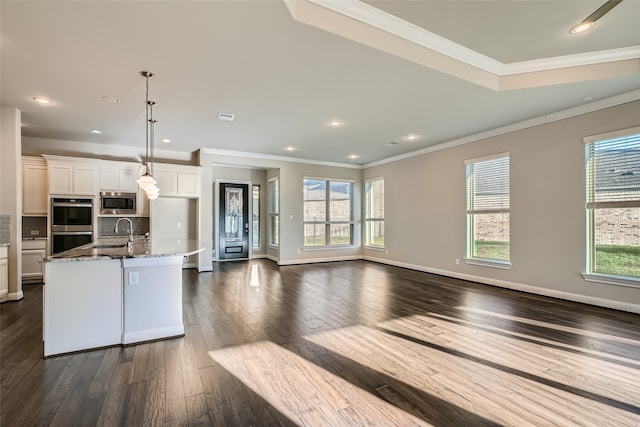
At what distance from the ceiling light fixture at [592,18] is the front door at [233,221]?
23.9ft

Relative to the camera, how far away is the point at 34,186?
548 centimetres

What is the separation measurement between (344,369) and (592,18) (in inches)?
141

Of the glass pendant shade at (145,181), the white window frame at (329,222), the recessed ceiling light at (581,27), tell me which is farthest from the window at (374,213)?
the glass pendant shade at (145,181)

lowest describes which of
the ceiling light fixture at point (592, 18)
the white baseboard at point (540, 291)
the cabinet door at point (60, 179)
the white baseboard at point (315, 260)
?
the white baseboard at point (315, 260)

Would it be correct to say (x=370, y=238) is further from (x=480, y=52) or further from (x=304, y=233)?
(x=480, y=52)

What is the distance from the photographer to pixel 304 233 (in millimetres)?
8078

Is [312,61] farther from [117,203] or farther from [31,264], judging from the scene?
[31,264]

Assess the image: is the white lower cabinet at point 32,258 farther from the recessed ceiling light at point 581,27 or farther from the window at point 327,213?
the recessed ceiling light at point 581,27

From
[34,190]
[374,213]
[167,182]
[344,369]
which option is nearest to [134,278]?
[344,369]

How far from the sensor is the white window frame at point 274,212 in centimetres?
789

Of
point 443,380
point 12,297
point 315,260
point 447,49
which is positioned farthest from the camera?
point 315,260

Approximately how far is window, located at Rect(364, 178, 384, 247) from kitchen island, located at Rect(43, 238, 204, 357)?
19.5 ft

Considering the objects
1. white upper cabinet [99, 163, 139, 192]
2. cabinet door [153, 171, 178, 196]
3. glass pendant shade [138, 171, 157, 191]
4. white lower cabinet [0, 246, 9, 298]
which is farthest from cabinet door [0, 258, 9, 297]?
cabinet door [153, 171, 178, 196]

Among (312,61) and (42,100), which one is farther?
(42,100)
